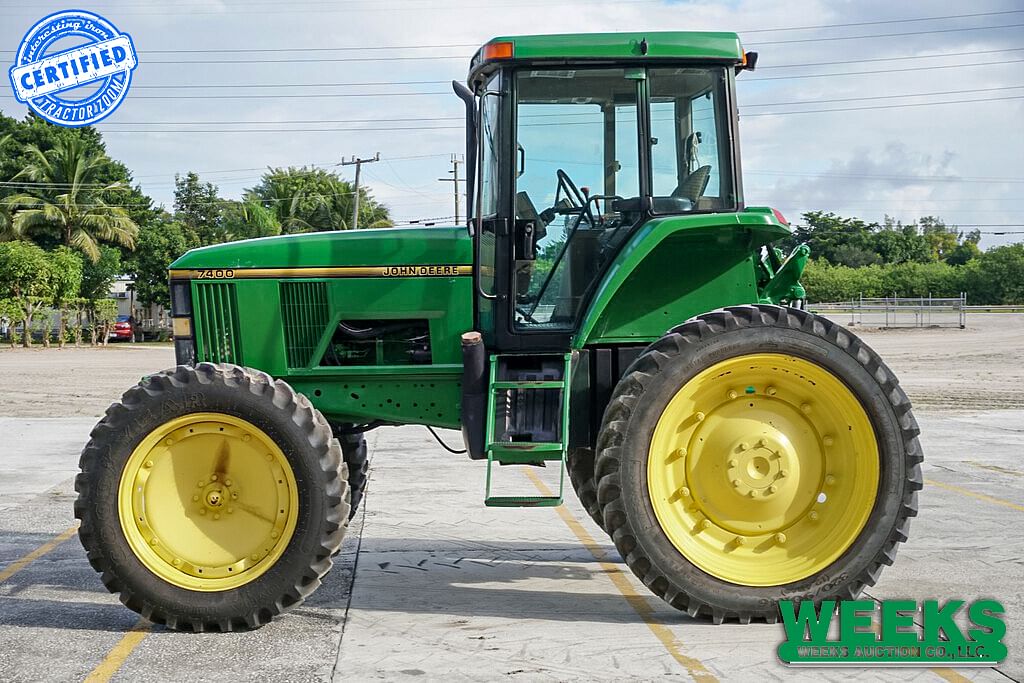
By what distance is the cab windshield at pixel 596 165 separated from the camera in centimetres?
621

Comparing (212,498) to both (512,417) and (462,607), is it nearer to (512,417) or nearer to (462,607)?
(462,607)

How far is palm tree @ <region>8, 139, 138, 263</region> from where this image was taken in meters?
49.8

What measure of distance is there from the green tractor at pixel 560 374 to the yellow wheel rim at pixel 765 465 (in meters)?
0.01

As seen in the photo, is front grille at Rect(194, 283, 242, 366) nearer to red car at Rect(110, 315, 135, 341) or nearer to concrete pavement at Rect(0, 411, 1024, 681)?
concrete pavement at Rect(0, 411, 1024, 681)

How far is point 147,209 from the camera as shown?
58438 millimetres

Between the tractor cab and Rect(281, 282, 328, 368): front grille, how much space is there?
983 millimetres

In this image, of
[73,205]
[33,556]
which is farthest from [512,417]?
[73,205]

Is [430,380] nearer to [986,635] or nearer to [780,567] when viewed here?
[780,567]

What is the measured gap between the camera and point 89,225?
2026 inches

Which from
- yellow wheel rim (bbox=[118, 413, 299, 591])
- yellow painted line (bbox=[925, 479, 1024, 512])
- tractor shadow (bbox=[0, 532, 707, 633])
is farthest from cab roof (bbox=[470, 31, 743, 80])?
yellow painted line (bbox=[925, 479, 1024, 512])

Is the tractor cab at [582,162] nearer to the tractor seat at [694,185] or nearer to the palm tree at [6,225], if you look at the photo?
the tractor seat at [694,185]

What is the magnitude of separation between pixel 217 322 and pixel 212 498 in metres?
1.16

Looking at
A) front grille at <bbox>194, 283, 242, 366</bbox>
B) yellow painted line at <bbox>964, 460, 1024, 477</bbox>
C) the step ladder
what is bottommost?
yellow painted line at <bbox>964, 460, 1024, 477</bbox>

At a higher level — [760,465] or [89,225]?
[89,225]
